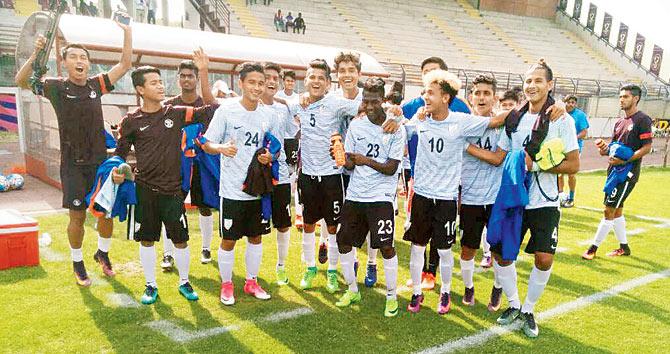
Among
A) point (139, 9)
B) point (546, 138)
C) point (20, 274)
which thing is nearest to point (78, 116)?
point (20, 274)

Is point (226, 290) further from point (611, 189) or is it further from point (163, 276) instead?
point (611, 189)

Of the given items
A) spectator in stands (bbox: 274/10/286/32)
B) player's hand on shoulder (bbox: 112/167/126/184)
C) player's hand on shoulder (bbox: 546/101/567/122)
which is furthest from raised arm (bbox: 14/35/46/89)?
spectator in stands (bbox: 274/10/286/32)

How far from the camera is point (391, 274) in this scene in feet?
14.6

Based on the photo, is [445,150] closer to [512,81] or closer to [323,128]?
[323,128]

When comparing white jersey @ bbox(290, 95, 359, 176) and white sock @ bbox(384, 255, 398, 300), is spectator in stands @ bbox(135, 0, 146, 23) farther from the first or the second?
white sock @ bbox(384, 255, 398, 300)

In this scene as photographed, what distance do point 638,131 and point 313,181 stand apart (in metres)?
4.44

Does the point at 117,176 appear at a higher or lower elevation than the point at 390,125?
lower

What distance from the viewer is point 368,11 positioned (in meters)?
34.2

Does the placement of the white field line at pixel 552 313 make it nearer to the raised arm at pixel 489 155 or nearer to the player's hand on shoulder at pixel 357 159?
the raised arm at pixel 489 155

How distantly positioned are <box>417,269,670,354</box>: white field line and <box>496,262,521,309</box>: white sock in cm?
22

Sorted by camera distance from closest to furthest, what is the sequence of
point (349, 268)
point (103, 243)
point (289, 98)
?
1. point (349, 268)
2. point (103, 243)
3. point (289, 98)

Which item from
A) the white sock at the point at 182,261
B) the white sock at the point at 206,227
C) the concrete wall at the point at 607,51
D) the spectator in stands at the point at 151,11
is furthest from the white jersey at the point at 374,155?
the concrete wall at the point at 607,51

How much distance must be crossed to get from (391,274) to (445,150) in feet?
4.07

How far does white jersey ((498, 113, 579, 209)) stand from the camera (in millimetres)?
3859
